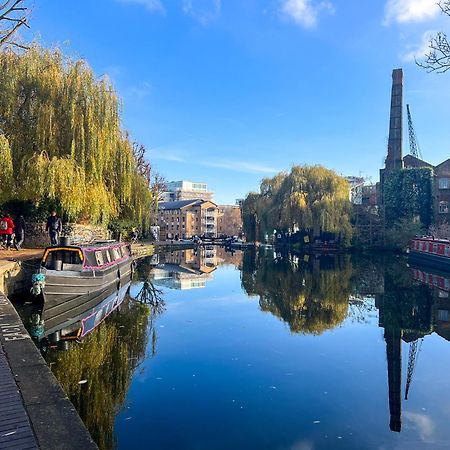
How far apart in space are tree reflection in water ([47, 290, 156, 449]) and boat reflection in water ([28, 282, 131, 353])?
13.3 inches

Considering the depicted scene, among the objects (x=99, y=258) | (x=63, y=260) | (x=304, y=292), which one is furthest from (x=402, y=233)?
(x=63, y=260)

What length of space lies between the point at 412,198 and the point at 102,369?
34.1 metres

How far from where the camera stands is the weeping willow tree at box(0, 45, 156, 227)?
1367 centimetres

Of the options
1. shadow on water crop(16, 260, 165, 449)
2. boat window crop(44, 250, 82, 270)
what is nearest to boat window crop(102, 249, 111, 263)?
shadow on water crop(16, 260, 165, 449)

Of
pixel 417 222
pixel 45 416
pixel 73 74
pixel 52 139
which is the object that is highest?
pixel 73 74

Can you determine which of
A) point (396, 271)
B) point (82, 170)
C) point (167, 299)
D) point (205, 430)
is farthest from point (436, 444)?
point (396, 271)

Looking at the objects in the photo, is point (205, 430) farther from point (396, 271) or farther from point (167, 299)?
point (396, 271)

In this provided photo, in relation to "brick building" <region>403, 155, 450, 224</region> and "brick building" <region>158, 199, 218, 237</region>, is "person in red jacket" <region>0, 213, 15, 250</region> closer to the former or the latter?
"brick building" <region>403, 155, 450, 224</region>

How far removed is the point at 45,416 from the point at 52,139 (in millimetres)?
12811

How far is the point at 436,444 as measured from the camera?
424cm

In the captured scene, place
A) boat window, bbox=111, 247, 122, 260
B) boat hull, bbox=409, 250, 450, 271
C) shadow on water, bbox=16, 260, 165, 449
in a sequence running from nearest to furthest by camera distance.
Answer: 1. shadow on water, bbox=16, 260, 165, 449
2. boat window, bbox=111, 247, 122, 260
3. boat hull, bbox=409, 250, 450, 271

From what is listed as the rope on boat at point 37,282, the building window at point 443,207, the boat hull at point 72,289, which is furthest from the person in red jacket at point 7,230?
the building window at point 443,207

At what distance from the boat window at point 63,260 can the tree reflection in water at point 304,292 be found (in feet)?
18.2

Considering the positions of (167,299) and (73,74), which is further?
(73,74)
